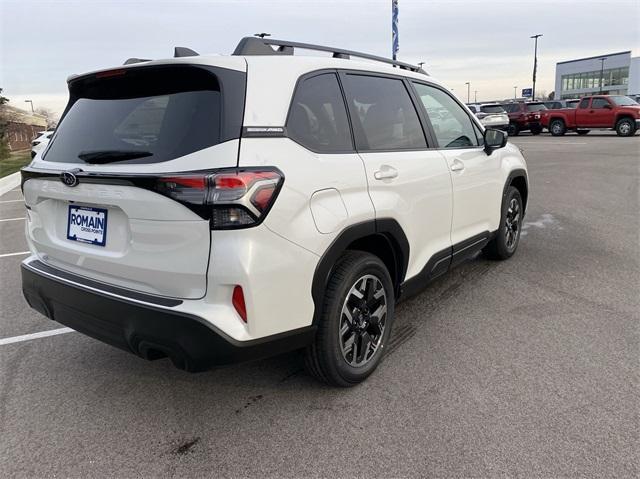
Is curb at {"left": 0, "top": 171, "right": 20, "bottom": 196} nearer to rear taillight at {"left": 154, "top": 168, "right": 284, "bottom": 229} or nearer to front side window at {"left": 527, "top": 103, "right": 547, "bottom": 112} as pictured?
rear taillight at {"left": 154, "top": 168, "right": 284, "bottom": 229}

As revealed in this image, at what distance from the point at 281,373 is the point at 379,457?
38.0 inches

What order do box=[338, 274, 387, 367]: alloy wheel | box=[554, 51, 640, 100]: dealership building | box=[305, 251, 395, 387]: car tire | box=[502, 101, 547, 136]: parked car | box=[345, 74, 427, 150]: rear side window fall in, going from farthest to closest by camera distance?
box=[554, 51, 640, 100]: dealership building < box=[502, 101, 547, 136]: parked car < box=[345, 74, 427, 150]: rear side window < box=[338, 274, 387, 367]: alloy wheel < box=[305, 251, 395, 387]: car tire

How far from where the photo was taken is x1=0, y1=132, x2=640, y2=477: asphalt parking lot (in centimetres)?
240

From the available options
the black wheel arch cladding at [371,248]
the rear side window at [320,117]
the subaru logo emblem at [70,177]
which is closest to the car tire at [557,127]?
the black wheel arch cladding at [371,248]

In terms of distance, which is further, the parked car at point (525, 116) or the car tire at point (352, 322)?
the parked car at point (525, 116)

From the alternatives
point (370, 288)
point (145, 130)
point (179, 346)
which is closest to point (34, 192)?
point (145, 130)

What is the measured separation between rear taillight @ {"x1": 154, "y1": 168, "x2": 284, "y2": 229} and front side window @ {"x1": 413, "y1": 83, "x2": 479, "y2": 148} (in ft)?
6.65

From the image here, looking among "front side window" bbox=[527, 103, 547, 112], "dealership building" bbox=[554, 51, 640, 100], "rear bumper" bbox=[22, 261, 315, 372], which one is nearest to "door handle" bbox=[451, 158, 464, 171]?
"rear bumper" bbox=[22, 261, 315, 372]

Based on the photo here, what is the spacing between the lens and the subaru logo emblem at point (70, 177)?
2.60 meters

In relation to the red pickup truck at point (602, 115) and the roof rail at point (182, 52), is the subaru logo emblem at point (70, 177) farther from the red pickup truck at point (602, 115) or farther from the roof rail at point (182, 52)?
the red pickup truck at point (602, 115)

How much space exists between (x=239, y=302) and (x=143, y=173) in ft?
2.40

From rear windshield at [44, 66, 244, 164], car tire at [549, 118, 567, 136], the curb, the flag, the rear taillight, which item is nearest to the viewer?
the rear taillight

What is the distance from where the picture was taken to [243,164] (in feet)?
7.41

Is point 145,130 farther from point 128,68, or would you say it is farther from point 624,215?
point 624,215
